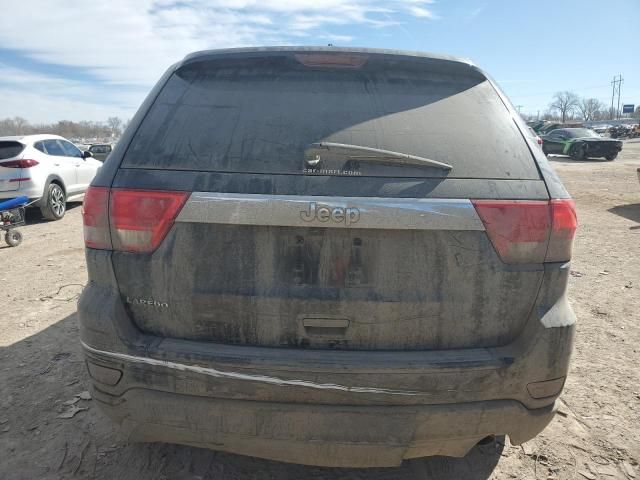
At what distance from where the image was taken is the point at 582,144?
24812mm

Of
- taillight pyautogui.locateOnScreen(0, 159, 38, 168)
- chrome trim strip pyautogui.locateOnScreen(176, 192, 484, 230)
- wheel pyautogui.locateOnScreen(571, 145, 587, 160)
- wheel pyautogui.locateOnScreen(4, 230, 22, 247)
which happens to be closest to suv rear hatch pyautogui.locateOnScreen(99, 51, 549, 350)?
chrome trim strip pyautogui.locateOnScreen(176, 192, 484, 230)

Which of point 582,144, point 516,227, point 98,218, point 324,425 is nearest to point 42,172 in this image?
point 98,218

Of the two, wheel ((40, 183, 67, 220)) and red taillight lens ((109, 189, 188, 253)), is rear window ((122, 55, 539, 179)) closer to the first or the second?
red taillight lens ((109, 189, 188, 253))

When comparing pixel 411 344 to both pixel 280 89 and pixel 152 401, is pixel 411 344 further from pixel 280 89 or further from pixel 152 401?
pixel 280 89

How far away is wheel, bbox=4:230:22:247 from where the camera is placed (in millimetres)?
7441

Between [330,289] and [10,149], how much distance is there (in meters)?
10.0

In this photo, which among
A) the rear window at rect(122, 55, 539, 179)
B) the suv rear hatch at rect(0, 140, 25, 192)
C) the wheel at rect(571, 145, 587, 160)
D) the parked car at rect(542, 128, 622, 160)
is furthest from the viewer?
the wheel at rect(571, 145, 587, 160)

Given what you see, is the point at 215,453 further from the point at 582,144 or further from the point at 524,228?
the point at 582,144

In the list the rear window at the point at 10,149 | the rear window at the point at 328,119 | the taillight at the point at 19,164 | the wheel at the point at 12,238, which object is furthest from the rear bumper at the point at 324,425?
the rear window at the point at 10,149

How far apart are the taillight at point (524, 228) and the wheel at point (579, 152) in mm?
27231

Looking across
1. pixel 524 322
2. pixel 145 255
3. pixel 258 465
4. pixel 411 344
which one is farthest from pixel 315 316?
pixel 258 465

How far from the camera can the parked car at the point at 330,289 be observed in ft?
5.61

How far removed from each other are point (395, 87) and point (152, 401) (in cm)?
167

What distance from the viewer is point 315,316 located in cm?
173
